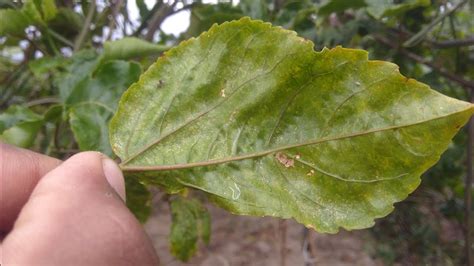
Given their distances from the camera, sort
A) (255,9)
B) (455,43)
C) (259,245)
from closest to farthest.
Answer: (255,9) → (455,43) → (259,245)

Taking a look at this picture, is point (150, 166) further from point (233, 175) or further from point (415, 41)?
point (415, 41)

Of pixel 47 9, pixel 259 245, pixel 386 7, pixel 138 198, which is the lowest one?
pixel 259 245

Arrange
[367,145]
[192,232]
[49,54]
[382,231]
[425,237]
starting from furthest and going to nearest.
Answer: [382,231], [425,237], [192,232], [49,54], [367,145]

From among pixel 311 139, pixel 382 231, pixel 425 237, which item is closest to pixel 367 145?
pixel 311 139

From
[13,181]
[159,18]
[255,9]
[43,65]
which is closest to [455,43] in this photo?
[255,9]

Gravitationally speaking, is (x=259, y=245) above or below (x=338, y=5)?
below

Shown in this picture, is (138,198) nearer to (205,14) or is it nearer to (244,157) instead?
(205,14)
